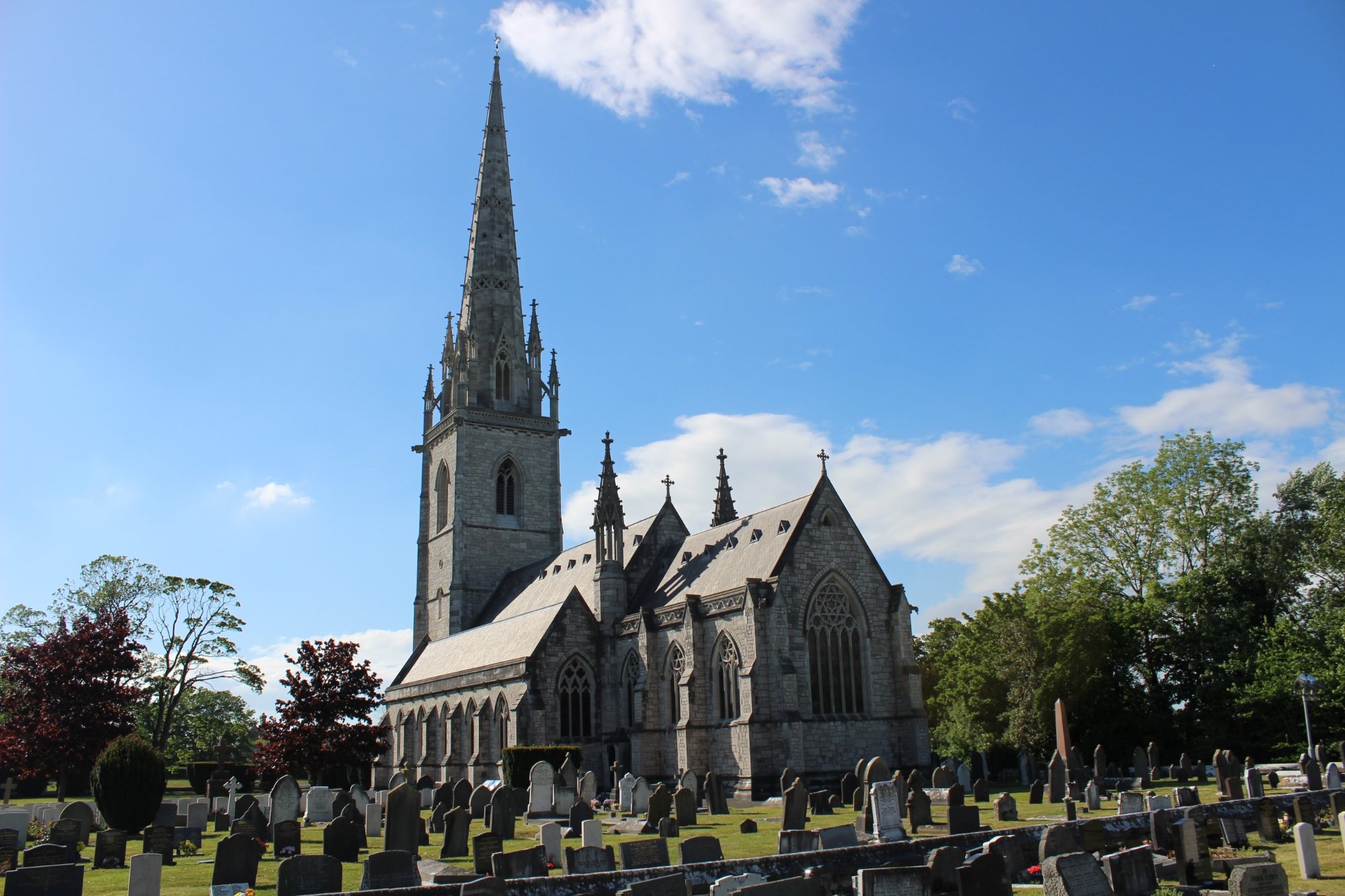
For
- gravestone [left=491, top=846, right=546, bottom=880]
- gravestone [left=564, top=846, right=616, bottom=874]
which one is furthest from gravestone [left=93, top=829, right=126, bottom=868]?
gravestone [left=564, top=846, right=616, bottom=874]

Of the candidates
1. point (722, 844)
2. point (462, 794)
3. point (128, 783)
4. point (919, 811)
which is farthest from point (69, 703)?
point (919, 811)

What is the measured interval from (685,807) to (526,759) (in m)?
11.1

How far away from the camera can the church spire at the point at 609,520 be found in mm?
38219

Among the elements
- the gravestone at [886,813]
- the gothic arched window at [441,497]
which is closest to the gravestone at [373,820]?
the gravestone at [886,813]

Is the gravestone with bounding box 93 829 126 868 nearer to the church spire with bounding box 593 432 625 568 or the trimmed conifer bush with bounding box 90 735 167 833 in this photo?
the trimmed conifer bush with bounding box 90 735 167 833

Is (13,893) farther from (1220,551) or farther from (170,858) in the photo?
(1220,551)

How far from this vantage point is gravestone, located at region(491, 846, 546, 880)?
39.9ft

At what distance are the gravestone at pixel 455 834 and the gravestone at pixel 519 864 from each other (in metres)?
4.34

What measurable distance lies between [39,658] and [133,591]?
68.7 ft

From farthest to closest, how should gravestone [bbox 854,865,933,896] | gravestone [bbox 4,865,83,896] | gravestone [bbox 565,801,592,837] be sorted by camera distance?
gravestone [bbox 565,801,592,837], gravestone [bbox 4,865,83,896], gravestone [bbox 854,865,933,896]

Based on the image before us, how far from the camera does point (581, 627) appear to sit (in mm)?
37188

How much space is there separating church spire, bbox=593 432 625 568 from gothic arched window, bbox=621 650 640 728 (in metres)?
3.72

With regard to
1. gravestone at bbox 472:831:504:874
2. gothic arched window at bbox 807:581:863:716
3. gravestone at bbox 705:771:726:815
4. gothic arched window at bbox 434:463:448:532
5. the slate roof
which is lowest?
gravestone at bbox 705:771:726:815

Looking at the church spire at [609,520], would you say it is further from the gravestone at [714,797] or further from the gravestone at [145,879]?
the gravestone at [145,879]
